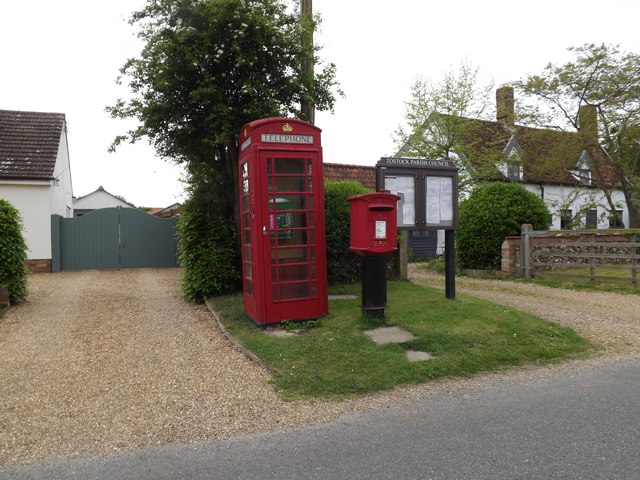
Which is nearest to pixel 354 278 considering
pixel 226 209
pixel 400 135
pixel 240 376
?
pixel 226 209

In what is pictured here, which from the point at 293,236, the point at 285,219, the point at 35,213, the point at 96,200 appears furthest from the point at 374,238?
the point at 96,200

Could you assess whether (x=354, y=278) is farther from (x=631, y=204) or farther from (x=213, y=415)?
(x=631, y=204)

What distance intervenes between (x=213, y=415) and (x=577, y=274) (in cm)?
1176

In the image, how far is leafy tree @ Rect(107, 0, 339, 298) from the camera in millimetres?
8766

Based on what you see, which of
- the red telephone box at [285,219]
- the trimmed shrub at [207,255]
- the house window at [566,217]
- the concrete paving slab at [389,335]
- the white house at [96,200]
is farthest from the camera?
the white house at [96,200]

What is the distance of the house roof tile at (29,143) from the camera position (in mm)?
15836

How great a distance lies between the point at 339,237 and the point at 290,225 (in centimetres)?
317

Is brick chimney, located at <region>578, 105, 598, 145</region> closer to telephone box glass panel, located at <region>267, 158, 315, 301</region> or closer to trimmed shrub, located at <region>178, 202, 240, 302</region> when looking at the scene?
trimmed shrub, located at <region>178, 202, 240, 302</region>

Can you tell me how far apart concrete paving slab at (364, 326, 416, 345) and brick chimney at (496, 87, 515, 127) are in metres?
16.2

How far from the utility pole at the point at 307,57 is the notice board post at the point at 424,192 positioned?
8.28ft

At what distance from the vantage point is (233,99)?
31.1ft

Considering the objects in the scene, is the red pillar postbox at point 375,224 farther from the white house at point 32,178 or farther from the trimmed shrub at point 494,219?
the white house at point 32,178

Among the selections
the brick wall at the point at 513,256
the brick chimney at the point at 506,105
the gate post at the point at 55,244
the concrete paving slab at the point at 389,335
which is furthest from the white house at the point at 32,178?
the brick chimney at the point at 506,105

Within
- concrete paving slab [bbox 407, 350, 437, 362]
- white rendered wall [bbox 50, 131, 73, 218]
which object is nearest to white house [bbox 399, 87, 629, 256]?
concrete paving slab [bbox 407, 350, 437, 362]
